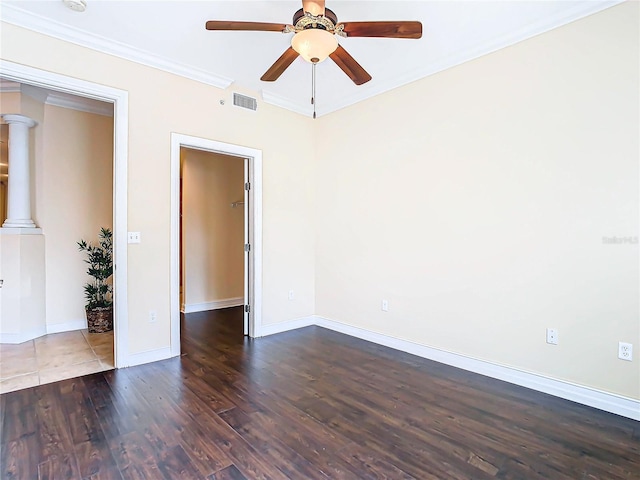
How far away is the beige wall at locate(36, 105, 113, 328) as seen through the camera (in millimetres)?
4172

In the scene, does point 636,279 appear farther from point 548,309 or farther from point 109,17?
point 109,17

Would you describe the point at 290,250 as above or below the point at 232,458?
above

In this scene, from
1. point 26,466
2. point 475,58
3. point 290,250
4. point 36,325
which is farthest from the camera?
point 290,250

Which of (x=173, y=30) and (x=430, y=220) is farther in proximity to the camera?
(x=430, y=220)

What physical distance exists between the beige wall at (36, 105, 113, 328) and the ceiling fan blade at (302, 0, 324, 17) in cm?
389

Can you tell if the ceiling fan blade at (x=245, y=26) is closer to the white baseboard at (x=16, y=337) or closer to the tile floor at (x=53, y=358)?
the tile floor at (x=53, y=358)

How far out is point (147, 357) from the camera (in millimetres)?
3221

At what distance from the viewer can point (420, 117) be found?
346 centimetres

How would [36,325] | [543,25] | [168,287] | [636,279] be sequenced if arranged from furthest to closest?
[36,325], [168,287], [543,25], [636,279]

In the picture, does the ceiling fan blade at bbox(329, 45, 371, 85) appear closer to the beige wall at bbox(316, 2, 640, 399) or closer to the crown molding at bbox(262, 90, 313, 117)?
the beige wall at bbox(316, 2, 640, 399)

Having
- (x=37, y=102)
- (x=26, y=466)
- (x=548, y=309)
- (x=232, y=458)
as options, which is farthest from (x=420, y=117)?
(x=37, y=102)

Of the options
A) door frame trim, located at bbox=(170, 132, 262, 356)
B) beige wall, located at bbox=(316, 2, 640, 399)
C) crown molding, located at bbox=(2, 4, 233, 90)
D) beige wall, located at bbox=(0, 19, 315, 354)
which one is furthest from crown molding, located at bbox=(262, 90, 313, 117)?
beige wall, located at bbox=(316, 2, 640, 399)

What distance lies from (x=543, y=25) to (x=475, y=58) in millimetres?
539

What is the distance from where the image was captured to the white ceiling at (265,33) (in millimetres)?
2461
